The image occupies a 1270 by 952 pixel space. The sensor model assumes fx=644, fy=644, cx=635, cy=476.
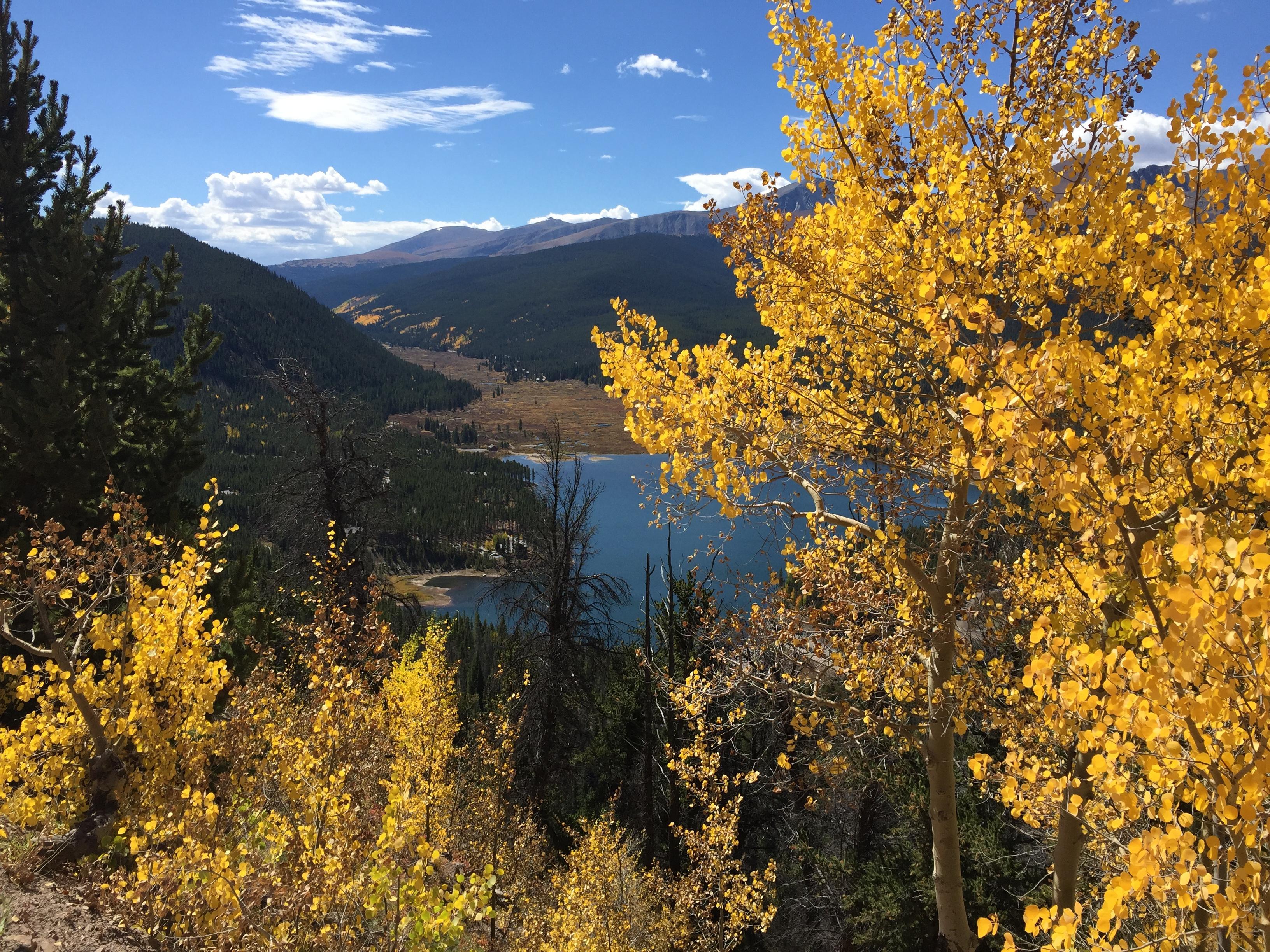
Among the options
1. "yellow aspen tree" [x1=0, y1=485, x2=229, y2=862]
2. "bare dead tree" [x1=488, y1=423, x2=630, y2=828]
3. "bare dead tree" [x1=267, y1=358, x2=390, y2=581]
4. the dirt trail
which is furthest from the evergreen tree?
"bare dead tree" [x1=488, y1=423, x2=630, y2=828]

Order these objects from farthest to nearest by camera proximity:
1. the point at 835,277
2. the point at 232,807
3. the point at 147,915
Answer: the point at 232,807
the point at 147,915
the point at 835,277

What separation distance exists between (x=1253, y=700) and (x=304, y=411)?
1778 centimetres

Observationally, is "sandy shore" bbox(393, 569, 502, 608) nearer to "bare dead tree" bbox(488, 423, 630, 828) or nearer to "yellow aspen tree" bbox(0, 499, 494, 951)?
"bare dead tree" bbox(488, 423, 630, 828)

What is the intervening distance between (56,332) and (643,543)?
78.6m

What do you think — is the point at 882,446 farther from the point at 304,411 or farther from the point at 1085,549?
the point at 304,411

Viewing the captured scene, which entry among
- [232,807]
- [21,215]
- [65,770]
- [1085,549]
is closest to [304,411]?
[21,215]

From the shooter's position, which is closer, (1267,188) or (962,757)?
(1267,188)

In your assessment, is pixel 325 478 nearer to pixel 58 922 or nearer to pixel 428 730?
pixel 428 730

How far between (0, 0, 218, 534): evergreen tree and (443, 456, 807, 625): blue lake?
960 centimetres

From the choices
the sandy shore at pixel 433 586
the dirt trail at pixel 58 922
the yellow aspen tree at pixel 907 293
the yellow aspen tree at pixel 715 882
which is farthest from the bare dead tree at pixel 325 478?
the sandy shore at pixel 433 586

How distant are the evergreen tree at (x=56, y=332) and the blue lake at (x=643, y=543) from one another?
960 centimetres

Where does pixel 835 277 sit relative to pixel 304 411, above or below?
above

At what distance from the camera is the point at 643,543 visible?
8912 centimetres

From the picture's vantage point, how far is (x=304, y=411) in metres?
16.3
